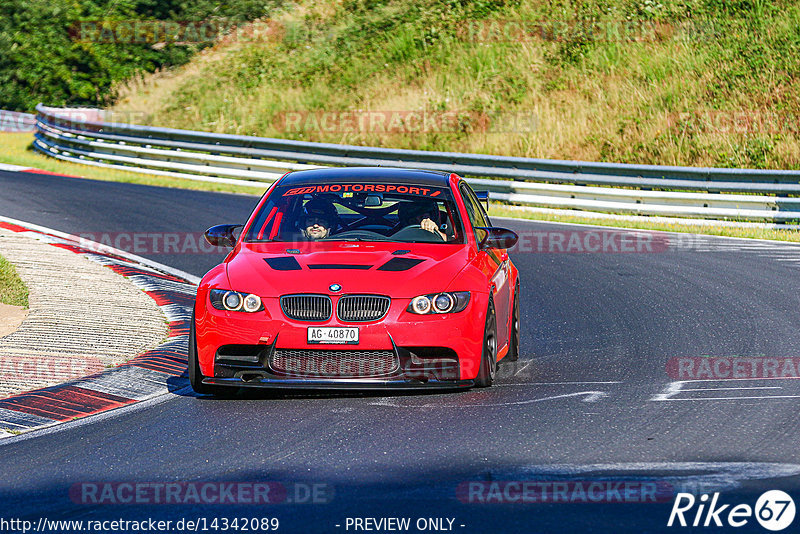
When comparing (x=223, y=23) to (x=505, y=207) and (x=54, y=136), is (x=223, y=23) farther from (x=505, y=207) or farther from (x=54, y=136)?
(x=505, y=207)

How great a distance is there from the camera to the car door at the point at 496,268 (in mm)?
8562

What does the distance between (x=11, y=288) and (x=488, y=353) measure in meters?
5.88

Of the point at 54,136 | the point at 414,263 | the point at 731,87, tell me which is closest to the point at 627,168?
the point at 731,87

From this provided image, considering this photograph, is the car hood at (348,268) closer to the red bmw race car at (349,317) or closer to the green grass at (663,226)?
the red bmw race car at (349,317)

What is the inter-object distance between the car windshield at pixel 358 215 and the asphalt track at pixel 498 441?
1.27m

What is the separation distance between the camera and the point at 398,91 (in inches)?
1297

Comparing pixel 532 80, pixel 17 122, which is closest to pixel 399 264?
→ pixel 532 80

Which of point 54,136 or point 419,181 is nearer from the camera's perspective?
point 419,181

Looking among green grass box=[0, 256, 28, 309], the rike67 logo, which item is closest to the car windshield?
green grass box=[0, 256, 28, 309]

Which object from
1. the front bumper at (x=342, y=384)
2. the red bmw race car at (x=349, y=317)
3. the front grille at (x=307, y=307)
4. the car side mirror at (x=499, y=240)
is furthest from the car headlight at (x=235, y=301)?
the car side mirror at (x=499, y=240)

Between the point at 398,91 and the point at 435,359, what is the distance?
2585cm

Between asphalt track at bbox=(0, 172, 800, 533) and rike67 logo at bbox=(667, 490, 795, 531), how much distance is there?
0.05m

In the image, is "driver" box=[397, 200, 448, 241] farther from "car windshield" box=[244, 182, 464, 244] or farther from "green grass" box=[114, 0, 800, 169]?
"green grass" box=[114, 0, 800, 169]

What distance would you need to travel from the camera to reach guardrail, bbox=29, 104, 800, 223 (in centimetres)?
1950
